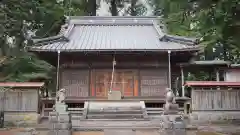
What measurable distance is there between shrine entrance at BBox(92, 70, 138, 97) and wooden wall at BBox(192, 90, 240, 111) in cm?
489

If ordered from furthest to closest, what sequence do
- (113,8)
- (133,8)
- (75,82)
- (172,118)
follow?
(133,8) < (113,8) < (75,82) < (172,118)

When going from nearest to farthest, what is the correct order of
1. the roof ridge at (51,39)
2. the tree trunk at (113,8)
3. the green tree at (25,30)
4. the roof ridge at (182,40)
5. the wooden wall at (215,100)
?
the green tree at (25,30), the wooden wall at (215,100), the roof ridge at (51,39), the roof ridge at (182,40), the tree trunk at (113,8)

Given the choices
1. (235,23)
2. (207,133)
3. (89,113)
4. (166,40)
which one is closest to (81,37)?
(166,40)

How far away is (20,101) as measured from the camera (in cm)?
1527

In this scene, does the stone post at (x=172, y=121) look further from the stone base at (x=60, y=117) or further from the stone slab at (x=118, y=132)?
the stone base at (x=60, y=117)

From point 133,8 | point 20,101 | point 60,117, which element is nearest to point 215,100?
point 60,117

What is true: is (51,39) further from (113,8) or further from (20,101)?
(113,8)

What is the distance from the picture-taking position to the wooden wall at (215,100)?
15367mm

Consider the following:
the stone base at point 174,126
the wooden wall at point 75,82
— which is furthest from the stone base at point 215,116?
the wooden wall at point 75,82

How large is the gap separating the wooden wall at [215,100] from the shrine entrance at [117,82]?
489cm

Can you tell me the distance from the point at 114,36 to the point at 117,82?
3.90 metres

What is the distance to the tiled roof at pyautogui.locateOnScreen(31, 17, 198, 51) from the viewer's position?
18.4 m

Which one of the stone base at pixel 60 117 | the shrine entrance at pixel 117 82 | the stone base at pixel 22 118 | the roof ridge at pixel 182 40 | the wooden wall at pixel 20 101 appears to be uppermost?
the roof ridge at pixel 182 40

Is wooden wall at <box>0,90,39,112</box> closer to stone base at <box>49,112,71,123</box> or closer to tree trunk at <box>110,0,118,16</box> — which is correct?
stone base at <box>49,112,71,123</box>
